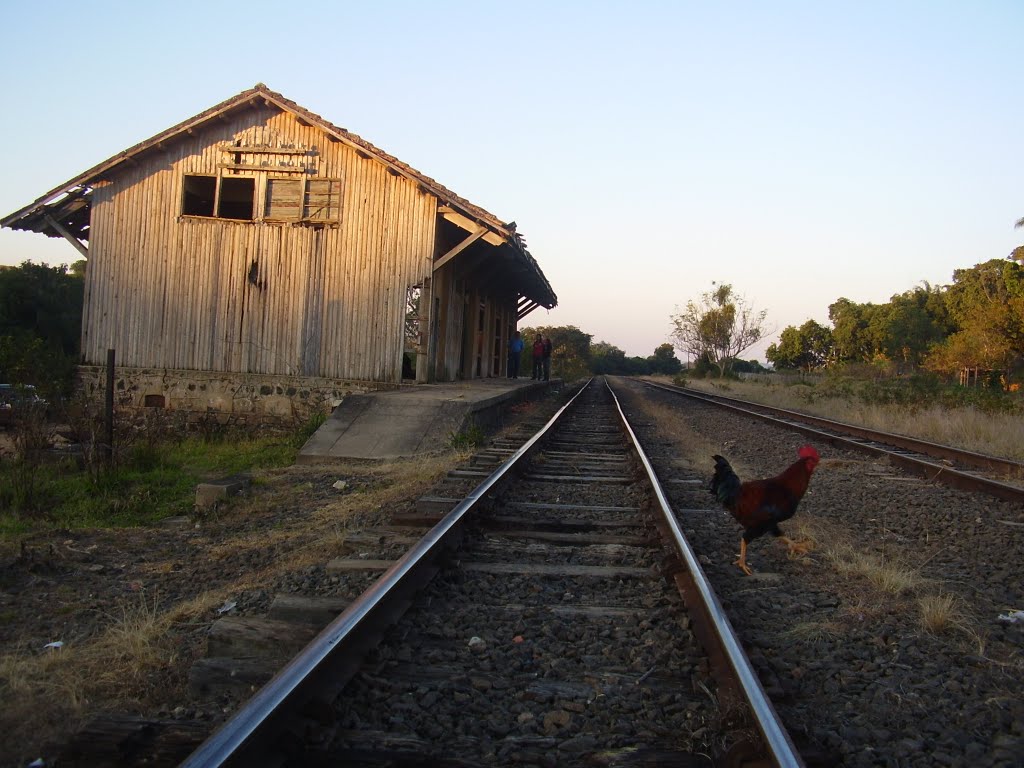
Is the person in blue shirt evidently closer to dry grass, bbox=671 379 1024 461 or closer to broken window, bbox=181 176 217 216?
dry grass, bbox=671 379 1024 461

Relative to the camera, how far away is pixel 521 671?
3.00 meters

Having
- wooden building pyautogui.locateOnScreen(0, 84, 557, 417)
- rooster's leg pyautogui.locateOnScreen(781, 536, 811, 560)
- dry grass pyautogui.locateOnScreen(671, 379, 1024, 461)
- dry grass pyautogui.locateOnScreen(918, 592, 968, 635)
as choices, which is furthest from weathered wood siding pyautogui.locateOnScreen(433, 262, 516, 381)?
dry grass pyautogui.locateOnScreen(918, 592, 968, 635)

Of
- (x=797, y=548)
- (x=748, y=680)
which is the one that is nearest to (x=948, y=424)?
(x=797, y=548)

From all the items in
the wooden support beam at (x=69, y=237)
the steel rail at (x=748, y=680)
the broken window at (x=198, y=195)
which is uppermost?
the broken window at (x=198, y=195)

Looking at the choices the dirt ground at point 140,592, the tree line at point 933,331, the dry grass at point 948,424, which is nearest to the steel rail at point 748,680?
the dirt ground at point 140,592

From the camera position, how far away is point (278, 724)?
226 cm

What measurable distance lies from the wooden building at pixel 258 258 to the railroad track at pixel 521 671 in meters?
9.72

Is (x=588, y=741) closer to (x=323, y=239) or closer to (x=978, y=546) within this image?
(x=978, y=546)

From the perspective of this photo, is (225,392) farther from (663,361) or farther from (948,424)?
(663,361)

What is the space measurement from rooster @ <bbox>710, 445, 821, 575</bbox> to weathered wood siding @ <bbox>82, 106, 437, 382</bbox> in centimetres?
1025

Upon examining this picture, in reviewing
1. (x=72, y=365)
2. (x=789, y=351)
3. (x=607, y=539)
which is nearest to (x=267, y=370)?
(x=72, y=365)

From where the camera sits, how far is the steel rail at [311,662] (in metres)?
2.02

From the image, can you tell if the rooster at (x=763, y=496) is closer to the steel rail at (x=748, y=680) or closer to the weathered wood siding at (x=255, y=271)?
the steel rail at (x=748, y=680)

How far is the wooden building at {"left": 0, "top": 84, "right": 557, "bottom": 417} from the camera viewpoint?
14203 mm
